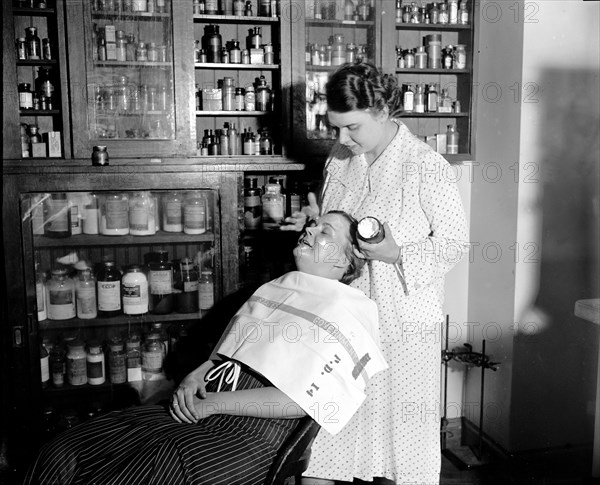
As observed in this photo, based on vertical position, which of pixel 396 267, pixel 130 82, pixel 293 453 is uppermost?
pixel 130 82

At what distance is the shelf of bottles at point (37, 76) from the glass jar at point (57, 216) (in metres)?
0.23

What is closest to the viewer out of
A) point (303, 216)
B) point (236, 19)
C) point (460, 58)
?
point (303, 216)

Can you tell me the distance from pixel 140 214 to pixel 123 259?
231 millimetres

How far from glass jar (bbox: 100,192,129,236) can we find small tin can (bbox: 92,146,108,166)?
161mm

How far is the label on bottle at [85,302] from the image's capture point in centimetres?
247

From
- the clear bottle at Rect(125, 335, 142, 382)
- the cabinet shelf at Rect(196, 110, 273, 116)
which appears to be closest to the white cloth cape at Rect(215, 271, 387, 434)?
the clear bottle at Rect(125, 335, 142, 382)

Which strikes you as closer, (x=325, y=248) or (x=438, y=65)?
(x=325, y=248)

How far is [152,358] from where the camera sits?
8.39 ft

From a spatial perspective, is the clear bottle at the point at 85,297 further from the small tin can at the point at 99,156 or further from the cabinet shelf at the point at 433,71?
the cabinet shelf at the point at 433,71

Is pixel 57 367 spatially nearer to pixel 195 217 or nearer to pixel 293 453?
pixel 195 217

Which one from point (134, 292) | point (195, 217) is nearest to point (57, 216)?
point (134, 292)

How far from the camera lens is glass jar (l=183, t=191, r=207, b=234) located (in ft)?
8.07

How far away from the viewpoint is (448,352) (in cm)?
276

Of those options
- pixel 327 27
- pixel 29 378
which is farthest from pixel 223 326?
pixel 327 27
